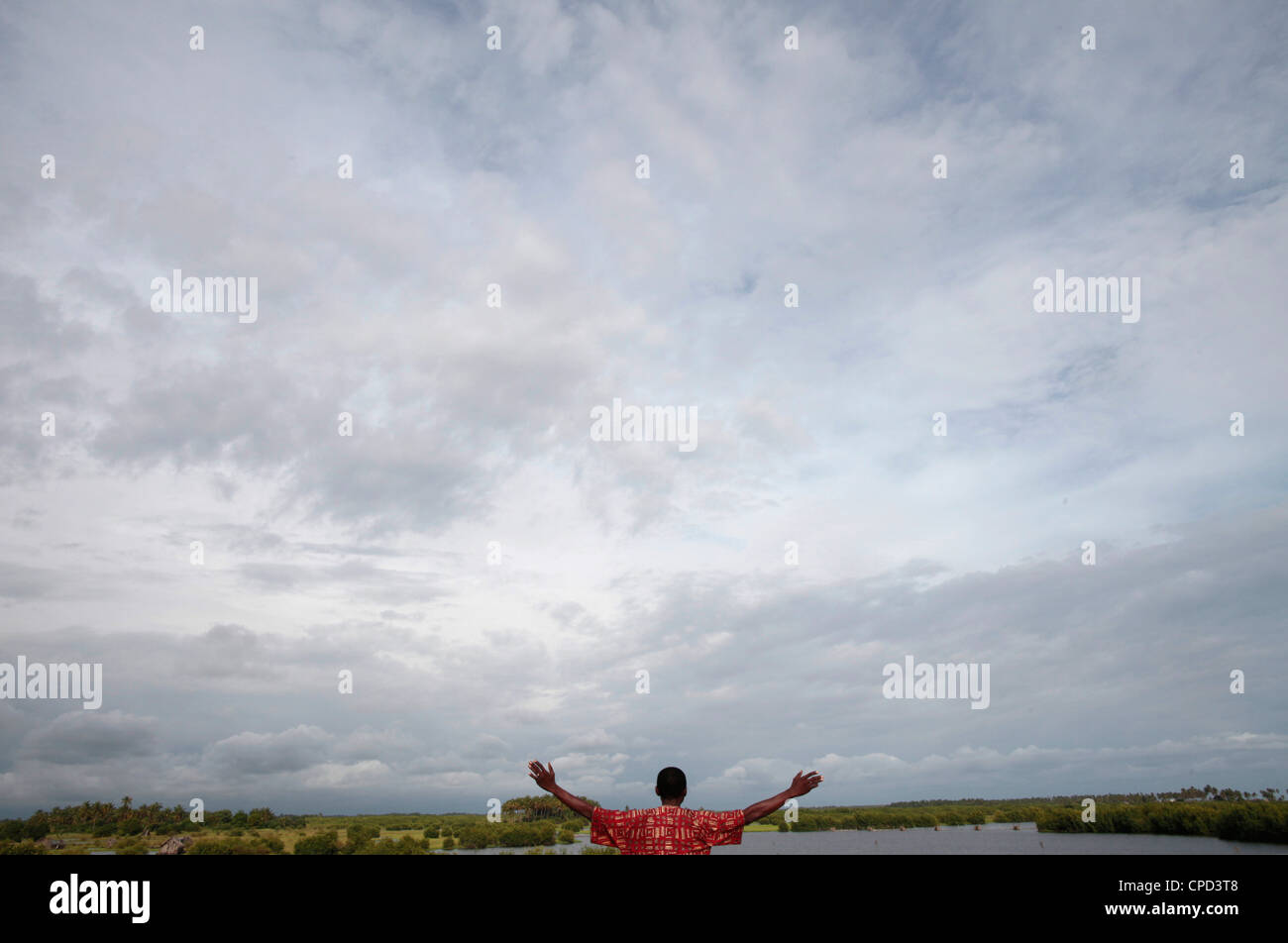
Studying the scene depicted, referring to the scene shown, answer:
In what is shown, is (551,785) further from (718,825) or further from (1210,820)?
(1210,820)

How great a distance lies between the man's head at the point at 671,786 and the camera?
820 centimetres

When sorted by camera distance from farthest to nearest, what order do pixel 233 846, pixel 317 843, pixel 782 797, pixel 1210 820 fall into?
pixel 1210 820 < pixel 317 843 < pixel 233 846 < pixel 782 797

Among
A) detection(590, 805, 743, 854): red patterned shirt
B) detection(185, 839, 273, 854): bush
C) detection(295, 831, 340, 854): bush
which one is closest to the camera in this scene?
detection(590, 805, 743, 854): red patterned shirt

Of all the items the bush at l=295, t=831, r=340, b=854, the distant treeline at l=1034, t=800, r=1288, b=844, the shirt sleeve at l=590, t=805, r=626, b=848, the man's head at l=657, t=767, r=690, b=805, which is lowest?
the distant treeline at l=1034, t=800, r=1288, b=844

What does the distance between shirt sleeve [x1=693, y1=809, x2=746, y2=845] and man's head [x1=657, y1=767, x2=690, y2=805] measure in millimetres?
269

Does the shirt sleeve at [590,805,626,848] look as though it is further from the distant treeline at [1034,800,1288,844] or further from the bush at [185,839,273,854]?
the distant treeline at [1034,800,1288,844]

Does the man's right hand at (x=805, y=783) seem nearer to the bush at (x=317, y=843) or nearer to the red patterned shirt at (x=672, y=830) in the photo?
the red patterned shirt at (x=672, y=830)

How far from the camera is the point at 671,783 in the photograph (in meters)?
8.20

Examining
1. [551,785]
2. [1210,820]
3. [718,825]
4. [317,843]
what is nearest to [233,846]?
[317,843]

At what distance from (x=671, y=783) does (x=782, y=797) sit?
3.66 feet

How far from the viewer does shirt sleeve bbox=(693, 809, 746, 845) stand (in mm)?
8078

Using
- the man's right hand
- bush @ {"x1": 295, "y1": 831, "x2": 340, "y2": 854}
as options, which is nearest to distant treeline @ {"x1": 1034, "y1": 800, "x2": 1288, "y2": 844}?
bush @ {"x1": 295, "y1": 831, "x2": 340, "y2": 854}
